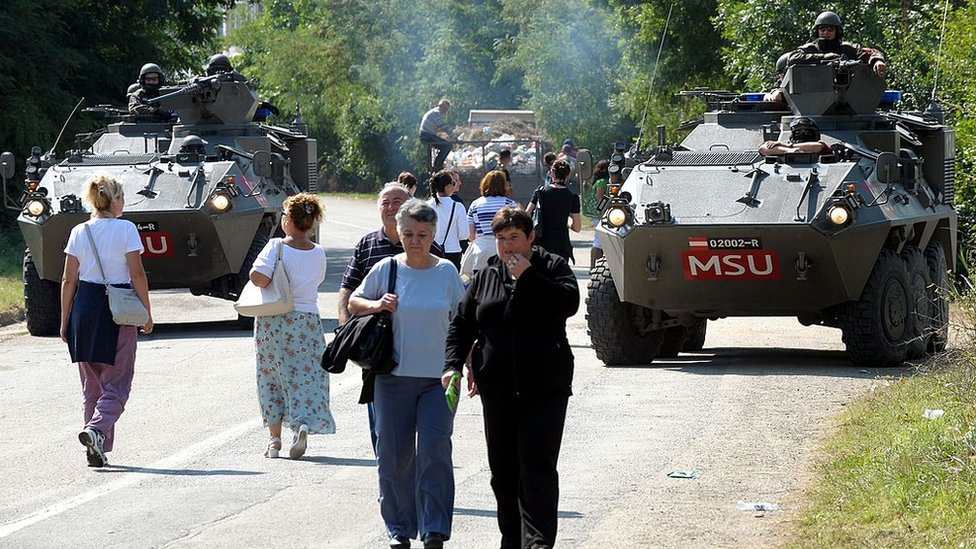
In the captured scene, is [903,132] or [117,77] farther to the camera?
[117,77]

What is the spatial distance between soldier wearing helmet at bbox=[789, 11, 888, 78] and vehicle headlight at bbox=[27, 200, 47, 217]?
7.26m

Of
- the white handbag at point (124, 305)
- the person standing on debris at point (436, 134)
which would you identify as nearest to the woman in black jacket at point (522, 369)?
the white handbag at point (124, 305)

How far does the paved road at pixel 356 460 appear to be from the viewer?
8.05 metres

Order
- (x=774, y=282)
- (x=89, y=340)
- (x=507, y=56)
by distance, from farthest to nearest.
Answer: (x=507, y=56) < (x=774, y=282) < (x=89, y=340)

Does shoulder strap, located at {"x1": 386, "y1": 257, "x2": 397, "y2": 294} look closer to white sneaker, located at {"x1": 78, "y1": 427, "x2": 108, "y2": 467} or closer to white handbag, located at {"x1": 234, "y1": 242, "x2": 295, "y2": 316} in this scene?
white handbag, located at {"x1": 234, "y1": 242, "x2": 295, "y2": 316}

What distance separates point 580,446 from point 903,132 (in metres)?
6.33

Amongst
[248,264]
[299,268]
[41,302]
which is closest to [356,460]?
[299,268]

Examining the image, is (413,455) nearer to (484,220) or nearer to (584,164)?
(484,220)

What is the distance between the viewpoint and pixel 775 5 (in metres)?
26.8

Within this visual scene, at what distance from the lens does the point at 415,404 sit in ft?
24.6

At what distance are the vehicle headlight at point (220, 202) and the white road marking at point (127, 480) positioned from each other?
5714mm

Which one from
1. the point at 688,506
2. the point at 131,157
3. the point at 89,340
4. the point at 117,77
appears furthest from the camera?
the point at 117,77

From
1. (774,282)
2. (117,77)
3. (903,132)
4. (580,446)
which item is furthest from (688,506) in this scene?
(117,77)

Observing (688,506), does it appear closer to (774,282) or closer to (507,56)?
(774,282)
